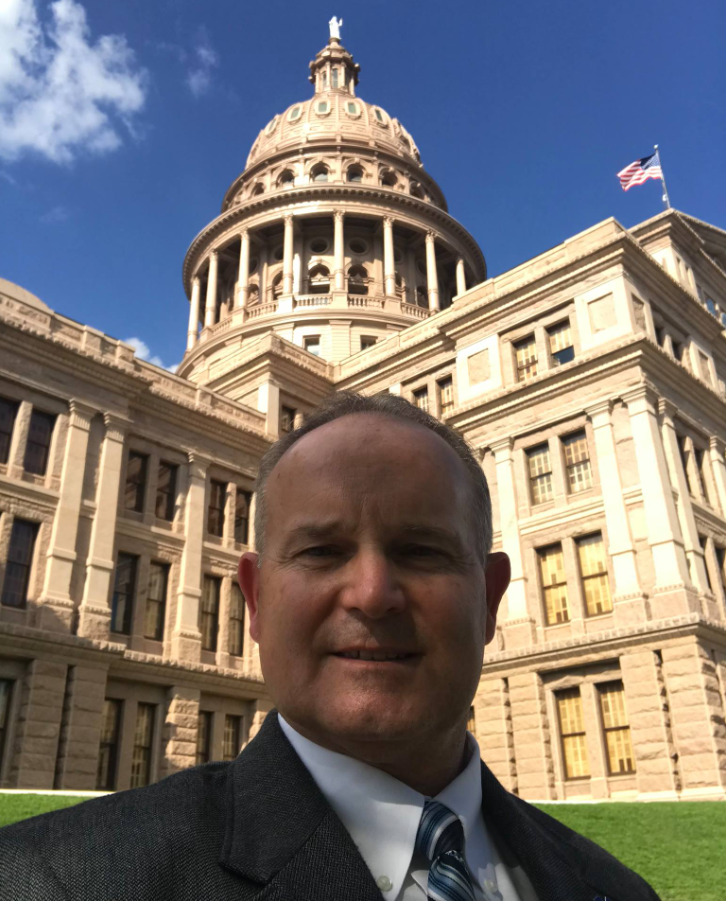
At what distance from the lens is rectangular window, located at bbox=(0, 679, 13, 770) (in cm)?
2016

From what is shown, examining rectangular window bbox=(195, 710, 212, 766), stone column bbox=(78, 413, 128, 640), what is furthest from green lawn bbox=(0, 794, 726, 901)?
rectangular window bbox=(195, 710, 212, 766)

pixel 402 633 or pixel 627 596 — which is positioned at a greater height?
pixel 627 596

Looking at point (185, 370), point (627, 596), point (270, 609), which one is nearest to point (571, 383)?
point (627, 596)

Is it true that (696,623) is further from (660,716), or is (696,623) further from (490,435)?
(490,435)

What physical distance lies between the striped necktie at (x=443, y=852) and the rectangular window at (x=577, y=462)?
24.5 metres

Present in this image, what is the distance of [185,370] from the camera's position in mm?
52562

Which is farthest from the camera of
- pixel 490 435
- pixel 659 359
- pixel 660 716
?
pixel 490 435

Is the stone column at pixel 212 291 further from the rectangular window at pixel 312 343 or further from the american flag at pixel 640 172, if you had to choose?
the american flag at pixel 640 172

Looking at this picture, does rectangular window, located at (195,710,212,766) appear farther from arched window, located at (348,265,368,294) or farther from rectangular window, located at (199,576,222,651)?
arched window, located at (348,265,368,294)

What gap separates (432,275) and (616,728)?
3605cm

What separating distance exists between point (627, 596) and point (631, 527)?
217 cm

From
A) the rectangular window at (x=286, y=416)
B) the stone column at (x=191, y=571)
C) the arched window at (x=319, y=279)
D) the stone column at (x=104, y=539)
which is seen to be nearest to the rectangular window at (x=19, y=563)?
the stone column at (x=104, y=539)

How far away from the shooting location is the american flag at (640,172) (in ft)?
101

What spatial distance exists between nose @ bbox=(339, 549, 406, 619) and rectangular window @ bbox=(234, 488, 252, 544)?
2737 cm
